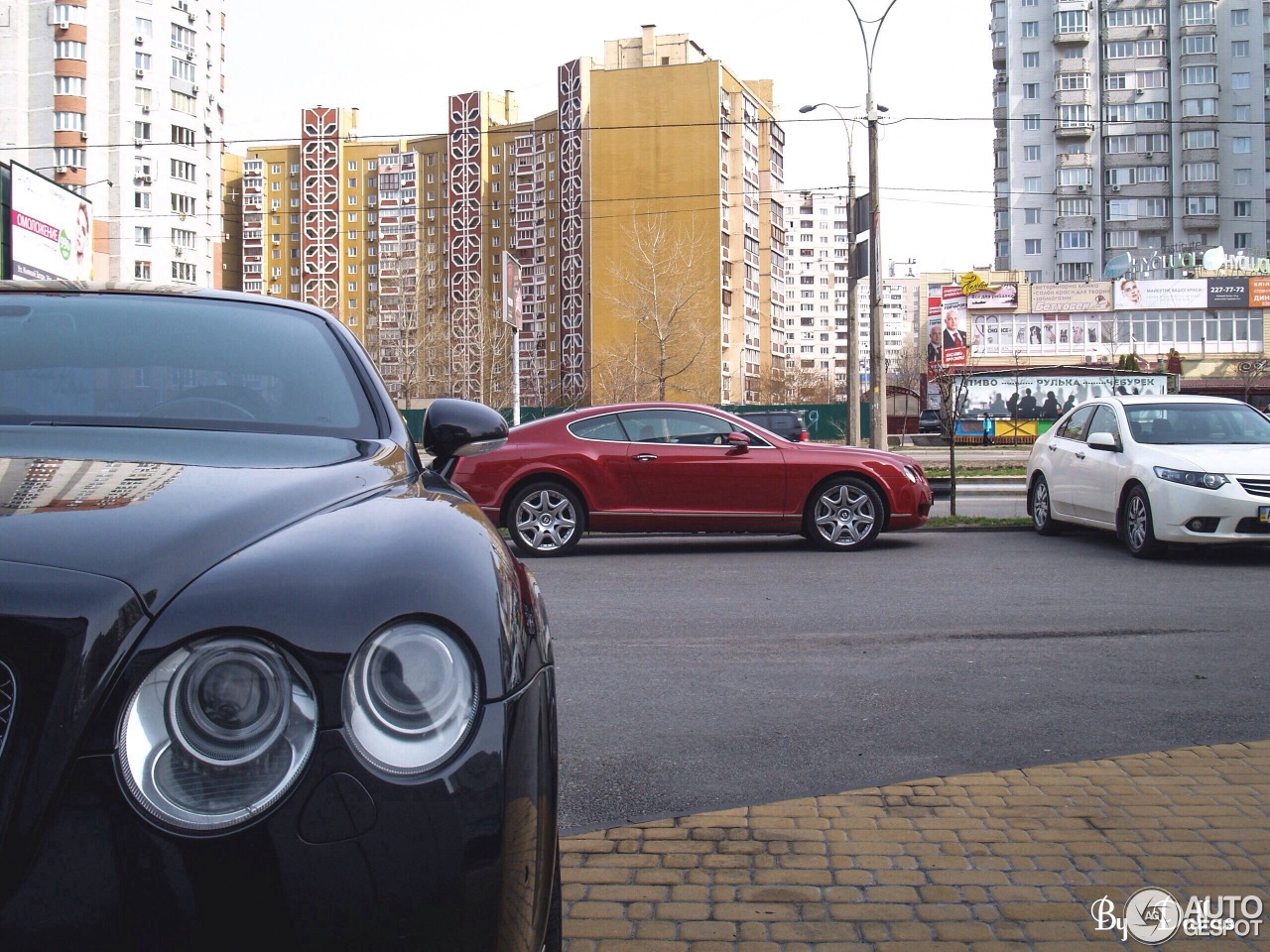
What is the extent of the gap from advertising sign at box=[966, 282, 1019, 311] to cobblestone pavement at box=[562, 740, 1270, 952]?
76.8 m

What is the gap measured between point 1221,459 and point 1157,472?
524 mm

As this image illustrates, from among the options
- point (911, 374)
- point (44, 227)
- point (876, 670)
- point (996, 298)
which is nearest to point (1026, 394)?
point (996, 298)

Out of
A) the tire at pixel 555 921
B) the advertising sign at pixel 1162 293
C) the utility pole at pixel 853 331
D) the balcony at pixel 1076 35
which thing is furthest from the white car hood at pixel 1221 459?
the balcony at pixel 1076 35

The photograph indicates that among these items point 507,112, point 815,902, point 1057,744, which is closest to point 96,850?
point 815,902

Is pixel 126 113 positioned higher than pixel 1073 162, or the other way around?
pixel 1073 162

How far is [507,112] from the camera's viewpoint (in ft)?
390

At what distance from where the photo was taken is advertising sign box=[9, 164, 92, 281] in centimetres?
2844

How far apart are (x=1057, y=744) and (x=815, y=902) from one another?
1.82 metres

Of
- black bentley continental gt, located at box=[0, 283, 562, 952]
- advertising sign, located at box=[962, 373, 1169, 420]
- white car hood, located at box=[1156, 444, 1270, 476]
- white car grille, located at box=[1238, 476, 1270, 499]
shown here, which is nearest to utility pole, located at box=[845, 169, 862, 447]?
white car hood, located at box=[1156, 444, 1270, 476]

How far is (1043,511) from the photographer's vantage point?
11930 millimetres

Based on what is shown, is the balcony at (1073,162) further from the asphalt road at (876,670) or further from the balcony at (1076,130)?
the asphalt road at (876,670)

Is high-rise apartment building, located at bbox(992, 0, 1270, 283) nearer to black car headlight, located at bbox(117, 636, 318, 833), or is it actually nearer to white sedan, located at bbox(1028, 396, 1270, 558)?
white sedan, located at bbox(1028, 396, 1270, 558)

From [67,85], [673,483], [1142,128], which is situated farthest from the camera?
[1142,128]

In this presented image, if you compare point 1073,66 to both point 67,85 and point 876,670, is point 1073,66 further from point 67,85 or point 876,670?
point 876,670
